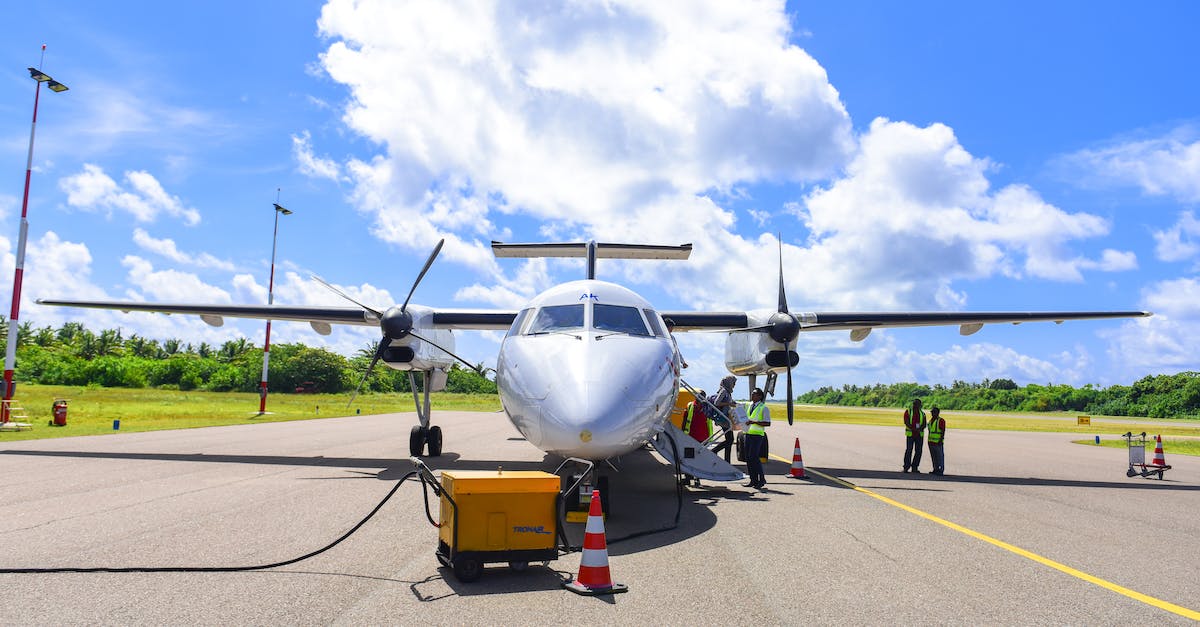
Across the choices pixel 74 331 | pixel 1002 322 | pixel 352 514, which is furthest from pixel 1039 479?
pixel 74 331

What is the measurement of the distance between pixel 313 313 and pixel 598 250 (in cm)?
654

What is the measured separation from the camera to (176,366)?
59.8 metres

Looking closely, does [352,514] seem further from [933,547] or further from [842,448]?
[842,448]

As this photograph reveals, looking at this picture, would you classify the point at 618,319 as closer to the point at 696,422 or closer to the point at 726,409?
the point at 696,422

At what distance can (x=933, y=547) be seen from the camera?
22.4 feet

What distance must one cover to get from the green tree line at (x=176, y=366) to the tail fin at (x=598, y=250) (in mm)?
35602

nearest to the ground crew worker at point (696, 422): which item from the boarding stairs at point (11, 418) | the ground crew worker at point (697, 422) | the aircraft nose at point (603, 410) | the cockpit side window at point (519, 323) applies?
the ground crew worker at point (697, 422)

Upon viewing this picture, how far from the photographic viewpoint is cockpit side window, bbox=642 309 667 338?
9089 mm

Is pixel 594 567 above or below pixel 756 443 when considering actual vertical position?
below

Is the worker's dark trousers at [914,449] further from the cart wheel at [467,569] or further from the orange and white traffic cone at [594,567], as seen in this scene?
the cart wheel at [467,569]

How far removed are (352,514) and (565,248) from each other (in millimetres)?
8973

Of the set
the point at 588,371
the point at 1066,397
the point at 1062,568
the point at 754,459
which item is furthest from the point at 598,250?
the point at 1066,397

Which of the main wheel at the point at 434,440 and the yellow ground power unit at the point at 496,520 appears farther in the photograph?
the main wheel at the point at 434,440

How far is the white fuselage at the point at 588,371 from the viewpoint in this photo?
679cm
